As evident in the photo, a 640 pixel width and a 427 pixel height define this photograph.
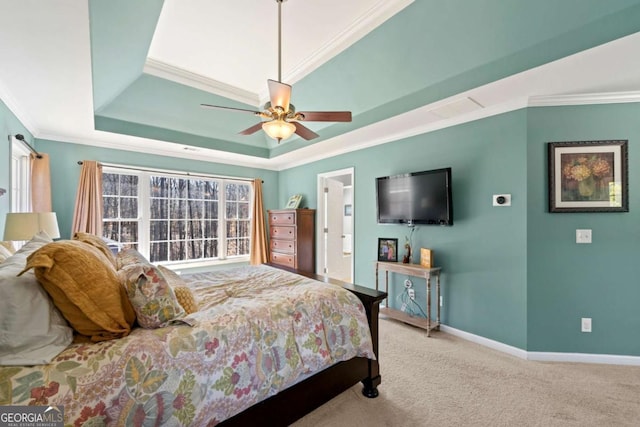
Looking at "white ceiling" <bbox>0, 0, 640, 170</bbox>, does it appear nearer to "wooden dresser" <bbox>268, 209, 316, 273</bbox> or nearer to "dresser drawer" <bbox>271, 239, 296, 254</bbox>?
"wooden dresser" <bbox>268, 209, 316, 273</bbox>

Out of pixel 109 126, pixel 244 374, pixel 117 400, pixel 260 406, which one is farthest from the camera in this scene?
pixel 109 126

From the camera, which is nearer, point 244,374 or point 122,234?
point 244,374

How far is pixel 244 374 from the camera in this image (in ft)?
4.54

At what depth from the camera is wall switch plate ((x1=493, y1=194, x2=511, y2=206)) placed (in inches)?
106

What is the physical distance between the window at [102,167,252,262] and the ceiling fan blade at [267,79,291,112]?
11.1ft

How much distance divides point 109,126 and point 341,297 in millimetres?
3778

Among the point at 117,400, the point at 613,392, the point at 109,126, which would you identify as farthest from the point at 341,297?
the point at 109,126

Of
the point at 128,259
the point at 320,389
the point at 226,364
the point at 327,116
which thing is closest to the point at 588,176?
the point at 327,116

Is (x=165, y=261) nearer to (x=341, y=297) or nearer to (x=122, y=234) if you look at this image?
(x=122, y=234)

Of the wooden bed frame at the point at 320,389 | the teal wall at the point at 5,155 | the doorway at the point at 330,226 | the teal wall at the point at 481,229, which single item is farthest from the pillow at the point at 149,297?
the doorway at the point at 330,226

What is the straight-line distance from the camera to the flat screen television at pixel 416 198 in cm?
299

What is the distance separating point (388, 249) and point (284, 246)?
2.11 metres

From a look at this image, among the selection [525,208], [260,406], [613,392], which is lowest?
[613,392]
